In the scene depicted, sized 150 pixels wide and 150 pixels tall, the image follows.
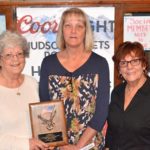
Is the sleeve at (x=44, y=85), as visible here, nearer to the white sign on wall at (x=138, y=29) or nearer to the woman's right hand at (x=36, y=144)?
the woman's right hand at (x=36, y=144)

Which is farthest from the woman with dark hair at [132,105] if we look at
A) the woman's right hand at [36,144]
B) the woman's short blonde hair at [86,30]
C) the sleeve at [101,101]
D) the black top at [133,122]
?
the woman's right hand at [36,144]

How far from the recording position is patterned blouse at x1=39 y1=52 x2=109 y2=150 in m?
2.25

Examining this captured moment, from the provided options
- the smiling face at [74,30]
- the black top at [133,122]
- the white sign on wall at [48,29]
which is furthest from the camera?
the white sign on wall at [48,29]

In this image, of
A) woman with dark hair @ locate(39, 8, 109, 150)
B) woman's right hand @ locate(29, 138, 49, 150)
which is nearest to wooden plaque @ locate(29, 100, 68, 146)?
woman's right hand @ locate(29, 138, 49, 150)

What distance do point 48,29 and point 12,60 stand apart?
0.71 meters

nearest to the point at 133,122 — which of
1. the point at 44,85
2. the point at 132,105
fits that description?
the point at 132,105

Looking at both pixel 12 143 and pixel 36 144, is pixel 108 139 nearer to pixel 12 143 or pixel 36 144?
pixel 36 144

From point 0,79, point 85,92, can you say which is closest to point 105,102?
point 85,92

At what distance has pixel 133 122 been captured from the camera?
1979mm

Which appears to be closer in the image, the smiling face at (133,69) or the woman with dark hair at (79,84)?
the smiling face at (133,69)

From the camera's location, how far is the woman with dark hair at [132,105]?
1.98 meters

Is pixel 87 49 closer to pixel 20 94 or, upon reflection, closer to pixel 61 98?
pixel 61 98

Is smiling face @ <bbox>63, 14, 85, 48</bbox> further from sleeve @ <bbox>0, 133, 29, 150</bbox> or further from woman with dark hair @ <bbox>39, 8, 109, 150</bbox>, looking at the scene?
sleeve @ <bbox>0, 133, 29, 150</bbox>

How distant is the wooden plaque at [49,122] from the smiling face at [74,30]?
411 mm
